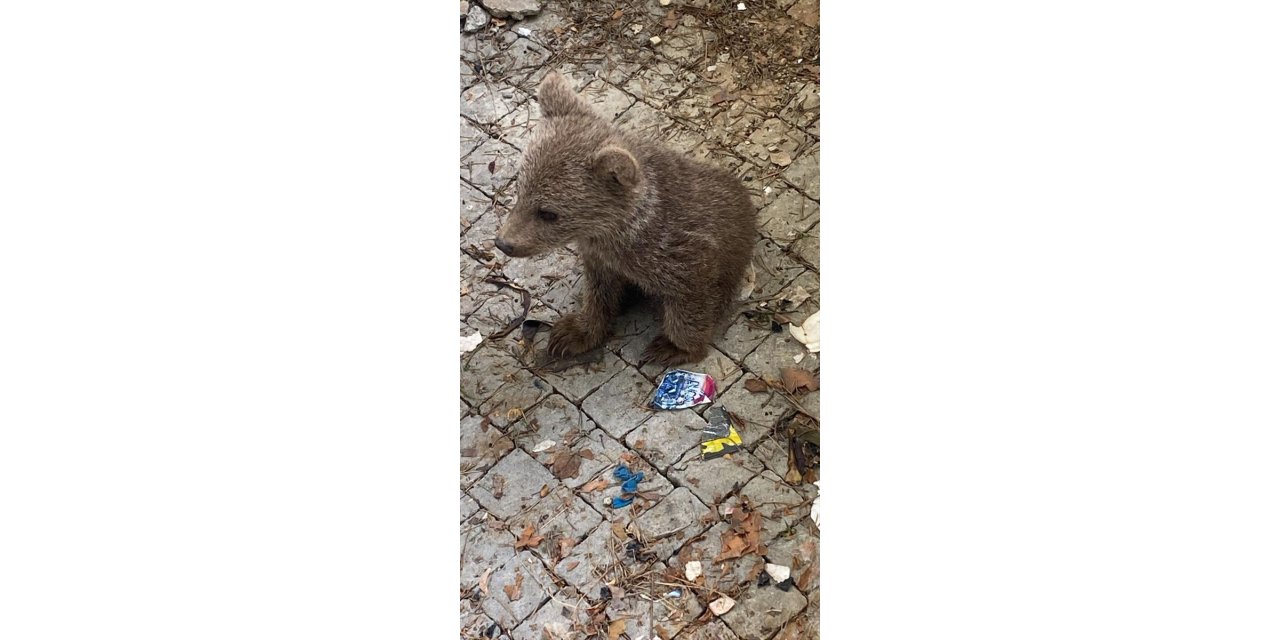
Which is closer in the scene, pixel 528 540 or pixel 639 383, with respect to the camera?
pixel 528 540

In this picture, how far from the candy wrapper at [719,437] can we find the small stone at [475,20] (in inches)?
85.9

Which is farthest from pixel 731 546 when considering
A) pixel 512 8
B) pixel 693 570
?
pixel 512 8

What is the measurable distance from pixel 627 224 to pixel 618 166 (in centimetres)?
28

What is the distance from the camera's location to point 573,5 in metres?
4.07

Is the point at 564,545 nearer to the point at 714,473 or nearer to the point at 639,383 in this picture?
the point at 714,473

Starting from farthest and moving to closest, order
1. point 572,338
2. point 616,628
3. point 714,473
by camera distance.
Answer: point 572,338
point 714,473
point 616,628

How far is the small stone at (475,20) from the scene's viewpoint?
3.98 meters

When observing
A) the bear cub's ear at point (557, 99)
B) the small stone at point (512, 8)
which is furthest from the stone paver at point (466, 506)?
the small stone at point (512, 8)

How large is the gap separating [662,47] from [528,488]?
2261 mm

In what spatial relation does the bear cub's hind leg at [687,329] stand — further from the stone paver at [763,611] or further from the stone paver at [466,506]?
the stone paver at [763,611]

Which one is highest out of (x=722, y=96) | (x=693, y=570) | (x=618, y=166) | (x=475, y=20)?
(x=618, y=166)

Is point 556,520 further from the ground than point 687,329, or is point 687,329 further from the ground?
point 687,329

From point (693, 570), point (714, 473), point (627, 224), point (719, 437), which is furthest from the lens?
point (627, 224)

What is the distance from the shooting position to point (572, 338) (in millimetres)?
3395
